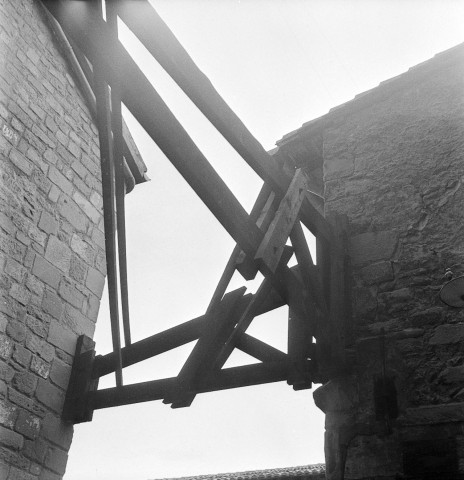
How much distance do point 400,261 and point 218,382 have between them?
4.21 feet

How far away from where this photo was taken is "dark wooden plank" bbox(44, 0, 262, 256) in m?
2.54

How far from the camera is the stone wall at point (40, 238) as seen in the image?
402 cm

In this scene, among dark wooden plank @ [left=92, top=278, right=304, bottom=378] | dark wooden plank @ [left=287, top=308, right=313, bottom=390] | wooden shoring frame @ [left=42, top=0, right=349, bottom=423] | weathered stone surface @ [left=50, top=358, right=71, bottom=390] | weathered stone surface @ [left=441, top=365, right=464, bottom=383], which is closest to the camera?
wooden shoring frame @ [left=42, top=0, right=349, bottom=423]

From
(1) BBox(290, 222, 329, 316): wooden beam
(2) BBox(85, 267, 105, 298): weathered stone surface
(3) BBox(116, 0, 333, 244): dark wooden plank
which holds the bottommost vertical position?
(1) BBox(290, 222, 329, 316): wooden beam

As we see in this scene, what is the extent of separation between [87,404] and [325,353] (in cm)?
180

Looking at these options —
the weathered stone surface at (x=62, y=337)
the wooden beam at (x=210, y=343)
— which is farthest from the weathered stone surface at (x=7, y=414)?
Result: the wooden beam at (x=210, y=343)

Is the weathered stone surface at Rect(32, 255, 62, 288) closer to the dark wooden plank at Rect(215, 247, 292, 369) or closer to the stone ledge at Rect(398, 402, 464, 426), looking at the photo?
the dark wooden plank at Rect(215, 247, 292, 369)

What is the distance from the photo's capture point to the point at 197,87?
2908 mm

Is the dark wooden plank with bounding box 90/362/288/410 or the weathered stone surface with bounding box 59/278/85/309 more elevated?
the weathered stone surface with bounding box 59/278/85/309

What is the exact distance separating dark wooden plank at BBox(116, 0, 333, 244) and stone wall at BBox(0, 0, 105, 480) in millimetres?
1934

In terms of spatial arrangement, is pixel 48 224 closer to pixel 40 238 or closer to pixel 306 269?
pixel 40 238

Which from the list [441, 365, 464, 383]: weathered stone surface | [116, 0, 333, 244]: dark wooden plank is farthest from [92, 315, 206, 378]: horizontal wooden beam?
[441, 365, 464, 383]: weathered stone surface

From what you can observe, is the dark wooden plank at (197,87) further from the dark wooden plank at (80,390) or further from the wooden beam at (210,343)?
the dark wooden plank at (80,390)

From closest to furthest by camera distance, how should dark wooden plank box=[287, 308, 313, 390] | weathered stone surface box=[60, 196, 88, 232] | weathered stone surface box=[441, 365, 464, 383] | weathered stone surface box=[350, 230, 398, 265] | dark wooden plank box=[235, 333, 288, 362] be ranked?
1. weathered stone surface box=[441, 365, 464, 383]
2. dark wooden plank box=[287, 308, 313, 390]
3. dark wooden plank box=[235, 333, 288, 362]
4. weathered stone surface box=[350, 230, 398, 265]
5. weathered stone surface box=[60, 196, 88, 232]
